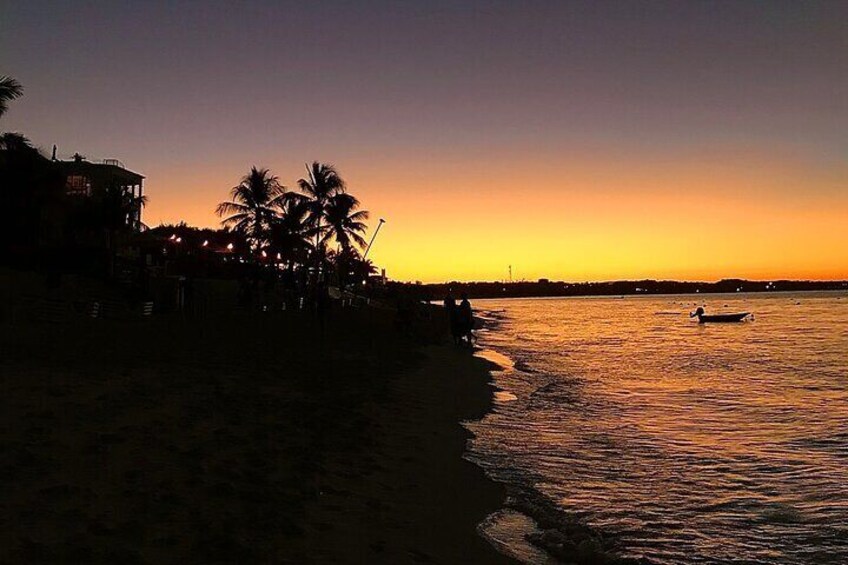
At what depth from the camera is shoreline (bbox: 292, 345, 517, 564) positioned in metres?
6.06

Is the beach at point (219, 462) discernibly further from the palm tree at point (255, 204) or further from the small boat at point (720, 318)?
the small boat at point (720, 318)

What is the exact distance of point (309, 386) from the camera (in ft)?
44.2

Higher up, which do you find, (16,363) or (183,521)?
(16,363)

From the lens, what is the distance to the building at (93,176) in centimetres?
4259

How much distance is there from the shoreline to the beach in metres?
0.03

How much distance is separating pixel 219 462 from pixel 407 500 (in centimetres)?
222

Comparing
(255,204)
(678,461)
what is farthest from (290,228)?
(678,461)

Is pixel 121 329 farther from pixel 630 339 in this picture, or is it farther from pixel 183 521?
pixel 630 339

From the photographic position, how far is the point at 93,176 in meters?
44.9

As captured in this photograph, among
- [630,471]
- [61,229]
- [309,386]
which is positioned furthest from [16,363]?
[61,229]

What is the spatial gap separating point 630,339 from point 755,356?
45.3ft

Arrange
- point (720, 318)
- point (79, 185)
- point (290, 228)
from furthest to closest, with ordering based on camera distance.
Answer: point (720, 318) → point (290, 228) → point (79, 185)

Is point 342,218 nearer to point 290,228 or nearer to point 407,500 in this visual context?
point 290,228

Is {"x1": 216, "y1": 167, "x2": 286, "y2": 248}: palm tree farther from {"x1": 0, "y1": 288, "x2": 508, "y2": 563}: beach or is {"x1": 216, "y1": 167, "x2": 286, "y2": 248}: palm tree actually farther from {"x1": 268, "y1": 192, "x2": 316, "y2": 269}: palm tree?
{"x1": 0, "y1": 288, "x2": 508, "y2": 563}: beach
